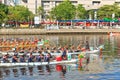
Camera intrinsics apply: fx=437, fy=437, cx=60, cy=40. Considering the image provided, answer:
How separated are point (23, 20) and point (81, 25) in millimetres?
19584

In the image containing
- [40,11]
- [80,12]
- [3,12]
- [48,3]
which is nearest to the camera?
[3,12]

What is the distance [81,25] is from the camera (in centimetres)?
12019

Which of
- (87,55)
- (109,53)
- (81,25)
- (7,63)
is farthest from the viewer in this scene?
(81,25)

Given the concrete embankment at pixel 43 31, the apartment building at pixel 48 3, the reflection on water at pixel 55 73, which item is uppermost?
the apartment building at pixel 48 3

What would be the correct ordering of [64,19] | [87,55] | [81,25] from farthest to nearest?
[64,19], [81,25], [87,55]

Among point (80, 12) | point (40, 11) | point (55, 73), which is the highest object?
point (40, 11)

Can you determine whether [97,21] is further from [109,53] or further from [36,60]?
[36,60]

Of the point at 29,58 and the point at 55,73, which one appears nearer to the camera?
the point at 55,73

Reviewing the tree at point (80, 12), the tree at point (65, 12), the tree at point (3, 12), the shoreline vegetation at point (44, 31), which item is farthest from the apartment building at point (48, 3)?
the shoreline vegetation at point (44, 31)

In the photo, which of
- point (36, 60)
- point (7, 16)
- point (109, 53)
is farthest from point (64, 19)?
point (36, 60)

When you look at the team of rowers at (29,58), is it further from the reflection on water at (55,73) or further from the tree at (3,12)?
the tree at (3,12)

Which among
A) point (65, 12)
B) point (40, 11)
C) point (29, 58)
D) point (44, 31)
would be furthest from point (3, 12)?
point (29, 58)

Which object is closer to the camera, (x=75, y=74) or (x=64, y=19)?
(x=75, y=74)

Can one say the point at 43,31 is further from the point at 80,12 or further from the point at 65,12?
the point at 80,12
